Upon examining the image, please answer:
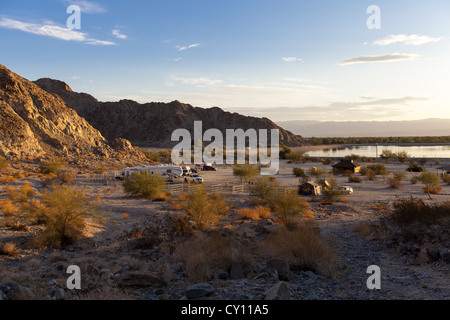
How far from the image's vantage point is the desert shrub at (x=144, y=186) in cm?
2728

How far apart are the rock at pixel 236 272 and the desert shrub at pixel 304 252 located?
1.71m

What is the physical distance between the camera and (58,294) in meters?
7.36

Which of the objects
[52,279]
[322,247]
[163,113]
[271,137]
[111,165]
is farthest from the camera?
[271,137]

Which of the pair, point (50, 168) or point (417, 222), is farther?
point (50, 168)

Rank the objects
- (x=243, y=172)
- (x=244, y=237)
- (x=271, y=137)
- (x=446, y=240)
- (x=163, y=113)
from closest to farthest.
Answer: (x=446, y=240) < (x=244, y=237) < (x=243, y=172) < (x=163, y=113) < (x=271, y=137)

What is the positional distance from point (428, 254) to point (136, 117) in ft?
476

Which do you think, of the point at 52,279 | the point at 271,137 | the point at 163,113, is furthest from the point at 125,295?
the point at 271,137

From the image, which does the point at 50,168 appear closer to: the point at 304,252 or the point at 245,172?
the point at 245,172

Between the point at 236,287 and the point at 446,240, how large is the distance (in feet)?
26.7

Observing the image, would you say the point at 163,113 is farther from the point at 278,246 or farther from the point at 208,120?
the point at 278,246

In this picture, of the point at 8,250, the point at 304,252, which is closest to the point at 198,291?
the point at 304,252

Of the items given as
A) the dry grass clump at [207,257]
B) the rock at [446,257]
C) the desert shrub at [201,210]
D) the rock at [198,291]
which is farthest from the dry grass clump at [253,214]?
the rock at [198,291]

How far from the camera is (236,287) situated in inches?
328
